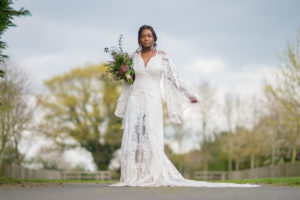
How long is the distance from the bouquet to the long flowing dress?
11 cm

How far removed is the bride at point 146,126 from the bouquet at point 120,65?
7 cm

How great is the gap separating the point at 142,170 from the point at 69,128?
28.5 m

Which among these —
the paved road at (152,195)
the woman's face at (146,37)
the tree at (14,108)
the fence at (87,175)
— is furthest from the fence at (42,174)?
the paved road at (152,195)

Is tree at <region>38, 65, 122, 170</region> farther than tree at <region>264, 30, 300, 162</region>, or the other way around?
tree at <region>38, 65, 122, 170</region>

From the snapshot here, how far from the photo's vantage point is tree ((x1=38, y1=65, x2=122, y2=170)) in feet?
111

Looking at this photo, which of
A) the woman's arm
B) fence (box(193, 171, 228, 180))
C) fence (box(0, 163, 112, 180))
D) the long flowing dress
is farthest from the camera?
fence (box(193, 171, 228, 180))

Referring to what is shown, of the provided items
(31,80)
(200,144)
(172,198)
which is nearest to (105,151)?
(200,144)

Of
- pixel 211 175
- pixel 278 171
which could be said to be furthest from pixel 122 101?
pixel 211 175

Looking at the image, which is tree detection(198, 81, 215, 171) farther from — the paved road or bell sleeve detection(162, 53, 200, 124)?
the paved road

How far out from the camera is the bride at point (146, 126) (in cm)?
675

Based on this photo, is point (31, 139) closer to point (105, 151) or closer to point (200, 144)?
point (105, 151)

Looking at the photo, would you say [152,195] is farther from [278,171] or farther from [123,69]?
[278,171]

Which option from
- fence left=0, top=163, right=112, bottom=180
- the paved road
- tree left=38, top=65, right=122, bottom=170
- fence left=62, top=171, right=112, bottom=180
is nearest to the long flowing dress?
the paved road

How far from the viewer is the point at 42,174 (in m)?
24.2
